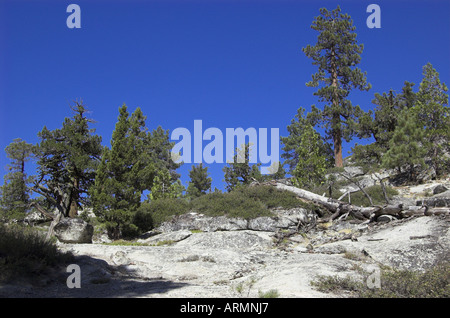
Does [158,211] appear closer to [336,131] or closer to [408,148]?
[408,148]

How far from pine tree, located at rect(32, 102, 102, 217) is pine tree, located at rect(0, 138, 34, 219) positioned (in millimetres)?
1686

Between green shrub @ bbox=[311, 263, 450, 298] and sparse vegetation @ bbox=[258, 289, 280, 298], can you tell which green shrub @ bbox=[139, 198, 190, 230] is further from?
sparse vegetation @ bbox=[258, 289, 280, 298]

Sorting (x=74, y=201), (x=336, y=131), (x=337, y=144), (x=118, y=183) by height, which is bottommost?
(x=74, y=201)

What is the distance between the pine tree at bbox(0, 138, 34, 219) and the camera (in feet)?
89.8

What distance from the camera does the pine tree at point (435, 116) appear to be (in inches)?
1120

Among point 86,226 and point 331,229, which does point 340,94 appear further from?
point 86,226

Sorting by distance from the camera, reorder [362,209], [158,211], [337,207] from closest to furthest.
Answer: [362,209] < [337,207] < [158,211]

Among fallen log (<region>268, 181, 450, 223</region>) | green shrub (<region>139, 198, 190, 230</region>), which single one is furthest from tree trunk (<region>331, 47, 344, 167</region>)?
green shrub (<region>139, 198, 190, 230</region>)

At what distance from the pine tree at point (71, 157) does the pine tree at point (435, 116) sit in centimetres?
2709

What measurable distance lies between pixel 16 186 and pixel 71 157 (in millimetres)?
7178

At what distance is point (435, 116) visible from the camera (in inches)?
1188

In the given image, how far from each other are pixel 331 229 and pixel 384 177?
16.4 m

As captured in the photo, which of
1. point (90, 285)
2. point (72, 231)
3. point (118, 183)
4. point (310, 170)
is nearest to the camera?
point (90, 285)

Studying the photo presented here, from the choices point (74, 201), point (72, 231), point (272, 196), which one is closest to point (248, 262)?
point (72, 231)
